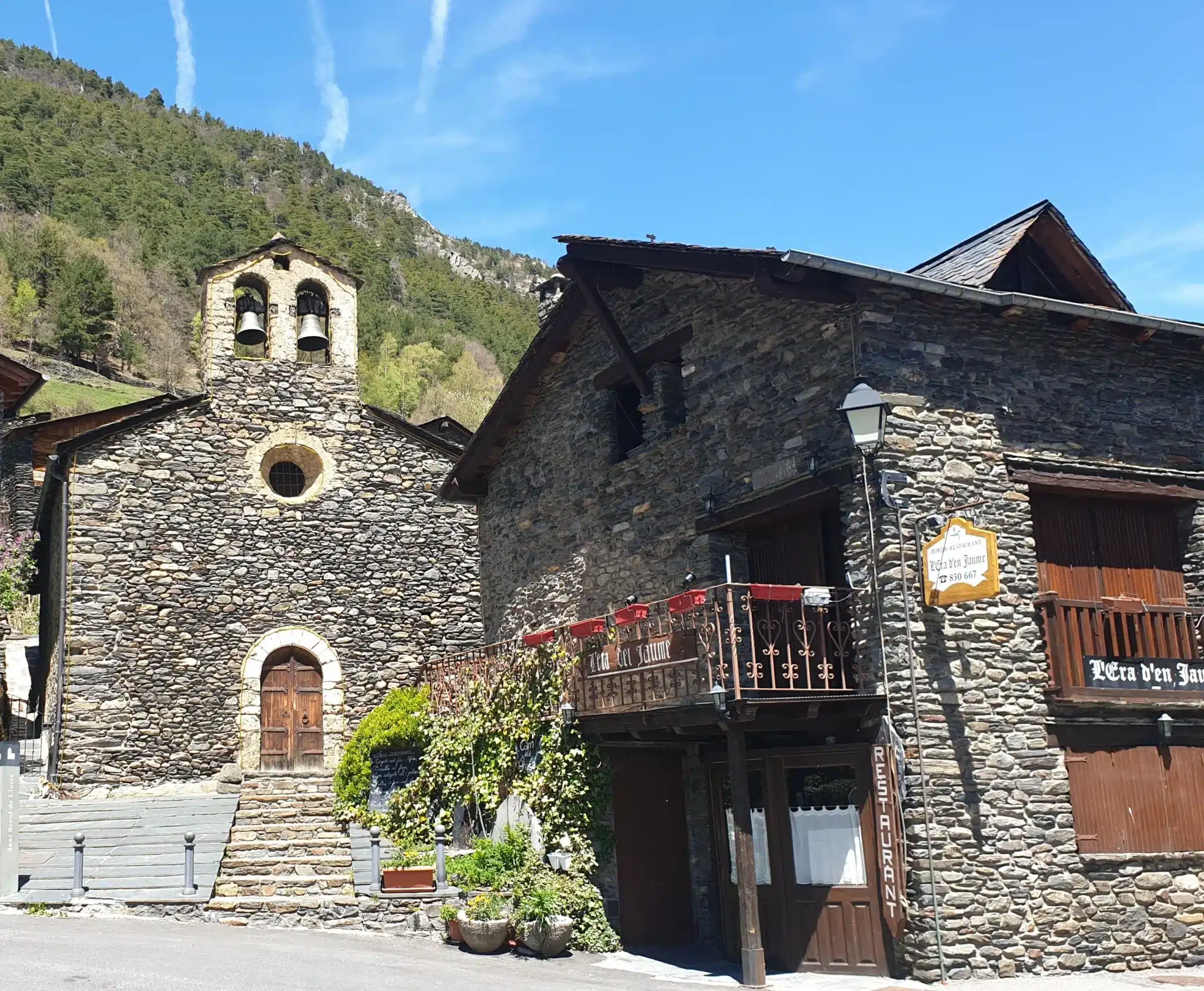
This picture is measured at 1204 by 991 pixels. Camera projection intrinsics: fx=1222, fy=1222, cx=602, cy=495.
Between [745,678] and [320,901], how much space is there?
515 centimetres

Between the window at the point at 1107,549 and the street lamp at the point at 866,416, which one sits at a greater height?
the street lamp at the point at 866,416

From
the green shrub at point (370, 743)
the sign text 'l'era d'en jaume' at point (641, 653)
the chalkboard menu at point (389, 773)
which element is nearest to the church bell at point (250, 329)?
the green shrub at point (370, 743)

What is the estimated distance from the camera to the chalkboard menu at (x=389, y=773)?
16.2m

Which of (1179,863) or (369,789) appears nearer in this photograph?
(1179,863)

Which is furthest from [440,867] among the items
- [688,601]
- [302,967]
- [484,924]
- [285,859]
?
[688,601]

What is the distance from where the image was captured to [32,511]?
30.7 metres

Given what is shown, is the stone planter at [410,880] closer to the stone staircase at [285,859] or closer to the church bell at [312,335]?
the stone staircase at [285,859]

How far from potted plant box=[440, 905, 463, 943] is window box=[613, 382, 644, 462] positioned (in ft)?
18.5

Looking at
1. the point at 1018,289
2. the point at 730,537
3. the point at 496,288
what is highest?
the point at 496,288

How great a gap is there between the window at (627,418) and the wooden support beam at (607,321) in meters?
0.78

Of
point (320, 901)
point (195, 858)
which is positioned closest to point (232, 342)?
point (195, 858)

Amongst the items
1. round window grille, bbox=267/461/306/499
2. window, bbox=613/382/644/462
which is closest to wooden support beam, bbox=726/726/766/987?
window, bbox=613/382/644/462

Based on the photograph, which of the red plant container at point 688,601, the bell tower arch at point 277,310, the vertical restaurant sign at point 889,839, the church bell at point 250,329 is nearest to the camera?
the vertical restaurant sign at point 889,839

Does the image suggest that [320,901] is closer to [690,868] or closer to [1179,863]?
[690,868]
